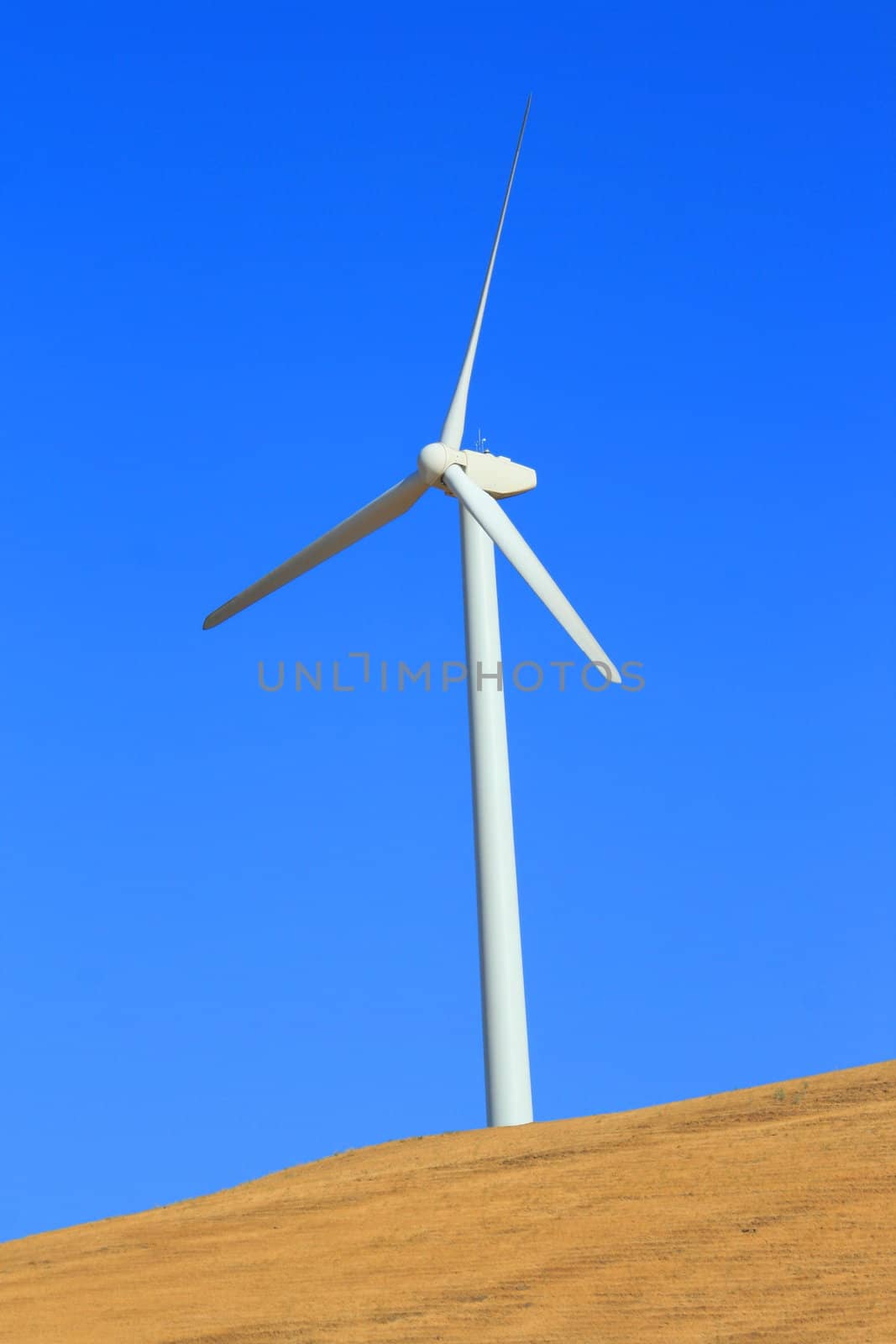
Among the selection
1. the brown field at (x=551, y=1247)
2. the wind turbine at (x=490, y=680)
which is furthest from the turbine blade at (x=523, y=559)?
the brown field at (x=551, y=1247)

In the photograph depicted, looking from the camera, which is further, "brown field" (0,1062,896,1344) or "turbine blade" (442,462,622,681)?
"turbine blade" (442,462,622,681)

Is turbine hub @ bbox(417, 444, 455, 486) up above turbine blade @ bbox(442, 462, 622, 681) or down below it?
above

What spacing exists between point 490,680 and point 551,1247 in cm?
1567

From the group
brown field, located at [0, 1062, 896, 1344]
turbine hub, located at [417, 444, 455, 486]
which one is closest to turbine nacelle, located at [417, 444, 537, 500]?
turbine hub, located at [417, 444, 455, 486]

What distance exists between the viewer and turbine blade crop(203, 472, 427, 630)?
38250mm

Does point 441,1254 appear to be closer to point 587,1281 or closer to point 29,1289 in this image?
point 587,1281

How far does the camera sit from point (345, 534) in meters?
39.2

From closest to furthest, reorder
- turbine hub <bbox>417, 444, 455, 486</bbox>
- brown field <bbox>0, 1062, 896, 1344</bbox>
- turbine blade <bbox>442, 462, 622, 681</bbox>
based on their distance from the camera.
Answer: brown field <bbox>0, 1062, 896, 1344</bbox>
turbine blade <bbox>442, 462, 622, 681</bbox>
turbine hub <bbox>417, 444, 455, 486</bbox>

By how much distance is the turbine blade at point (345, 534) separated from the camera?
125 ft

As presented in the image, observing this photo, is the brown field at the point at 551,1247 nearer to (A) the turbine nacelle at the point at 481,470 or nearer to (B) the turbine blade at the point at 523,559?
(B) the turbine blade at the point at 523,559

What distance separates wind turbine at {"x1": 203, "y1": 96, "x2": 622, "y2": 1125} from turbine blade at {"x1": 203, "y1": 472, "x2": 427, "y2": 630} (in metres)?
0.04

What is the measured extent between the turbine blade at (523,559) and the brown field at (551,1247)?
920cm

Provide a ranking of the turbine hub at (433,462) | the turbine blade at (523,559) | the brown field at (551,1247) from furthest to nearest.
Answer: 1. the turbine hub at (433,462)
2. the turbine blade at (523,559)
3. the brown field at (551,1247)

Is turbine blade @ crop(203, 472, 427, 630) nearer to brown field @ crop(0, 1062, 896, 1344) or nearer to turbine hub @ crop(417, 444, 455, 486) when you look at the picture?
turbine hub @ crop(417, 444, 455, 486)
